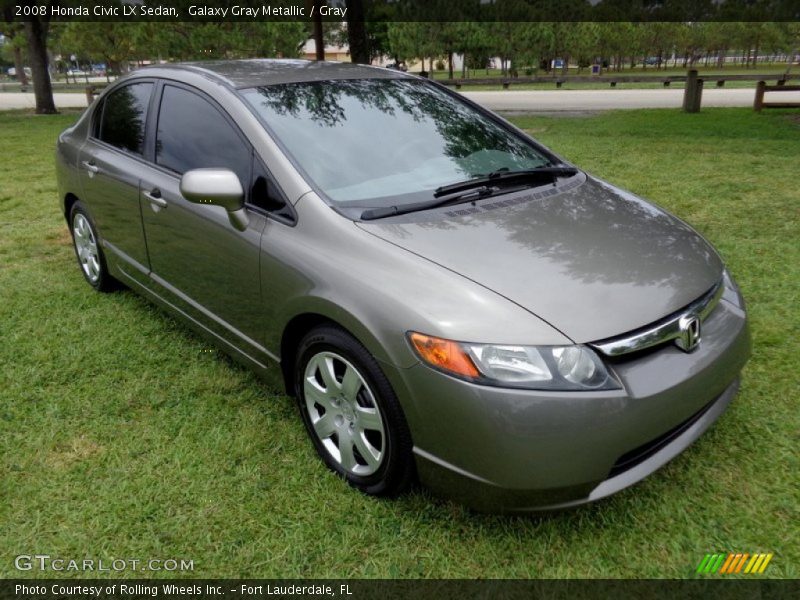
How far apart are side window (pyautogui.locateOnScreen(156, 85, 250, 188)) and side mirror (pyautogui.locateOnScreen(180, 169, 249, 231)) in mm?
207

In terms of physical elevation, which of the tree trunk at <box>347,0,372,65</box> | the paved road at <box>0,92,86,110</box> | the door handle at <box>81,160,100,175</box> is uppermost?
the tree trunk at <box>347,0,372,65</box>

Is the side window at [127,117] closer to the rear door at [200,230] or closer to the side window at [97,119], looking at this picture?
the side window at [97,119]

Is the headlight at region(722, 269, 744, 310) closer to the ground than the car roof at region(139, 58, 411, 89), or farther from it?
closer to the ground

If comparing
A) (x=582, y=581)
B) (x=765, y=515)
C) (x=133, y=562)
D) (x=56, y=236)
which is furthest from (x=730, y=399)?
(x=56, y=236)

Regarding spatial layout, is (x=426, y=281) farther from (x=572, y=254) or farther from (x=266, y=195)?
(x=266, y=195)

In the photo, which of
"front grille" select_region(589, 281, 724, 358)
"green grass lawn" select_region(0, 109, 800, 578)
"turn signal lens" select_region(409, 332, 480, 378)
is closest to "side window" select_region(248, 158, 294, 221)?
"turn signal lens" select_region(409, 332, 480, 378)

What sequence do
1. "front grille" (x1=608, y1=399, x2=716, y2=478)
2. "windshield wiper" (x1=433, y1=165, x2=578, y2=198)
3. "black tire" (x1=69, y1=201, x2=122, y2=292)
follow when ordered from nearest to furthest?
"front grille" (x1=608, y1=399, x2=716, y2=478), "windshield wiper" (x1=433, y1=165, x2=578, y2=198), "black tire" (x1=69, y1=201, x2=122, y2=292)

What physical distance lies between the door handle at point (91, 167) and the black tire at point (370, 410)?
7.48 ft

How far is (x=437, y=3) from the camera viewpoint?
45.7 metres

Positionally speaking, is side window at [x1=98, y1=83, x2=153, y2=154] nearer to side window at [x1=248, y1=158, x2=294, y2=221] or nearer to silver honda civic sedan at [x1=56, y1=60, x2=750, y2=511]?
silver honda civic sedan at [x1=56, y1=60, x2=750, y2=511]

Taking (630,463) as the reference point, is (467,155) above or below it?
above

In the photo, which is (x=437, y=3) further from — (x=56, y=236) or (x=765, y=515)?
(x=765, y=515)

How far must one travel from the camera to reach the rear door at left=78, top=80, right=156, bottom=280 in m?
3.67

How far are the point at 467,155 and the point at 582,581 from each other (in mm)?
1946
